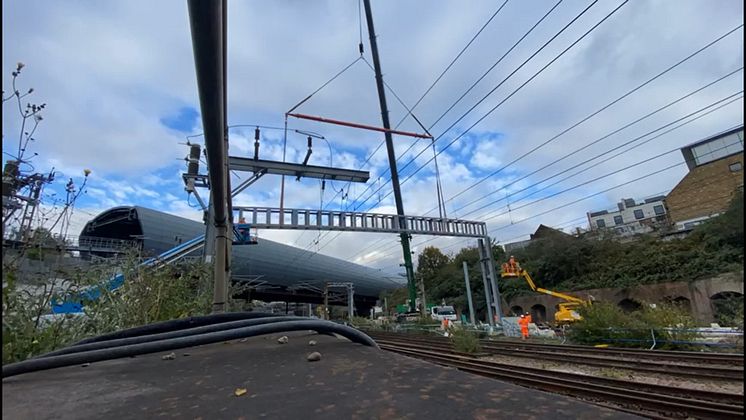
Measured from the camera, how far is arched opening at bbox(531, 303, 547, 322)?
31.3 metres

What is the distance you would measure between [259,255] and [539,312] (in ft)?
100

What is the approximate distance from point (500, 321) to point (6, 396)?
68.5ft

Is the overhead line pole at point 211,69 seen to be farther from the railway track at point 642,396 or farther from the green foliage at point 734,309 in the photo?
the railway track at point 642,396

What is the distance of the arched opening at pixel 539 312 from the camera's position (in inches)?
1233

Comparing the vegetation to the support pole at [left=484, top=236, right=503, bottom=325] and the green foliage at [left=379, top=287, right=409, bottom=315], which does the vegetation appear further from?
the support pole at [left=484, top=236, right=503, bottom=325]

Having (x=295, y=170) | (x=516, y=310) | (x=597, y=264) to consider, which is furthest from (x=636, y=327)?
(x=516, y=310)

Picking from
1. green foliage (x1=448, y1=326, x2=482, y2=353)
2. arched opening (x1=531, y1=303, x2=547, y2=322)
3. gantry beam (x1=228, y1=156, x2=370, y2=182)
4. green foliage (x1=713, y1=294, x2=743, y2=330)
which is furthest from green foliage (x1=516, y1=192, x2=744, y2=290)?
green foliage (x1=713, y1=294, x2=743, y2=330)

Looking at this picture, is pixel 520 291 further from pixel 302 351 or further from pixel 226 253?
pixel 302 351

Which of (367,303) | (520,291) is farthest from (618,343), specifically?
(367,303)

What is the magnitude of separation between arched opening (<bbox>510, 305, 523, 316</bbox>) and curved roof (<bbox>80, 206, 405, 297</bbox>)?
24.2 m

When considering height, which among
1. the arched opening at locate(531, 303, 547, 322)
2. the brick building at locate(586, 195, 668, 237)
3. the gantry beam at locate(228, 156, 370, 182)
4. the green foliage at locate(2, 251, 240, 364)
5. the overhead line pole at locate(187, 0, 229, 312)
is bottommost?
the arched opening at locate(531, 303, 547, 322)

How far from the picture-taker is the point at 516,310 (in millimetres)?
34000

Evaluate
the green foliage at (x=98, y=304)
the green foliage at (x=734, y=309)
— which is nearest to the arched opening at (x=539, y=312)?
the green foliage at (x=98, y=304)

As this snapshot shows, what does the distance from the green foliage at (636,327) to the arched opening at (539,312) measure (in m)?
18.8
